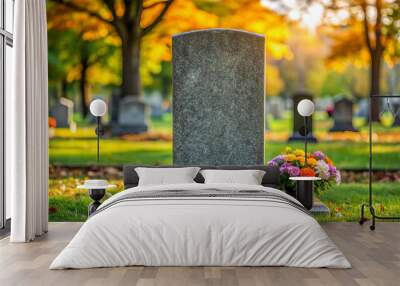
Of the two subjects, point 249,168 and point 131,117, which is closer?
point 249,168

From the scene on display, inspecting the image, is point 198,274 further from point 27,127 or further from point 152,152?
point 152,152

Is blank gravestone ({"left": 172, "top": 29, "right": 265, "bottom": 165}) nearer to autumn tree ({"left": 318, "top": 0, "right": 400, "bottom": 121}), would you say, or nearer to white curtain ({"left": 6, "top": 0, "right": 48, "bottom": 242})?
white curtain ({"left": 6, "top": 0, "right": 48, "bottom": 242})

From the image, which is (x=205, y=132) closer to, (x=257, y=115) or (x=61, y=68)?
(x=257, y=115)

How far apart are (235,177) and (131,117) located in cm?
791

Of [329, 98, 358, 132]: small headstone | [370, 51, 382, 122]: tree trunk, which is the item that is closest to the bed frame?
[329, 98, 358, 132]: small headstone

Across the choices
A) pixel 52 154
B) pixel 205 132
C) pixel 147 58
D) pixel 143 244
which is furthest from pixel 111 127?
pixel 143 244

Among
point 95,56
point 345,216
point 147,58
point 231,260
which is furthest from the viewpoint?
point 95,56

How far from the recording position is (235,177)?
21.4 ft

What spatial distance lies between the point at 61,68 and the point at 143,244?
44.6 ft

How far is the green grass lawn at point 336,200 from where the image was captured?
8.17 metres

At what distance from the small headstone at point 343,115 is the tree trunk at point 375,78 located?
1.71 feet

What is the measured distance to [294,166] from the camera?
726 centimetres

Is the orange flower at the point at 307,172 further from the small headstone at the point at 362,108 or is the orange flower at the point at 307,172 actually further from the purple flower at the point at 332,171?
the small headstone at the point at 362,108

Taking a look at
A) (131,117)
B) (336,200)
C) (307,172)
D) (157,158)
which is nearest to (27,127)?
(307,172)
